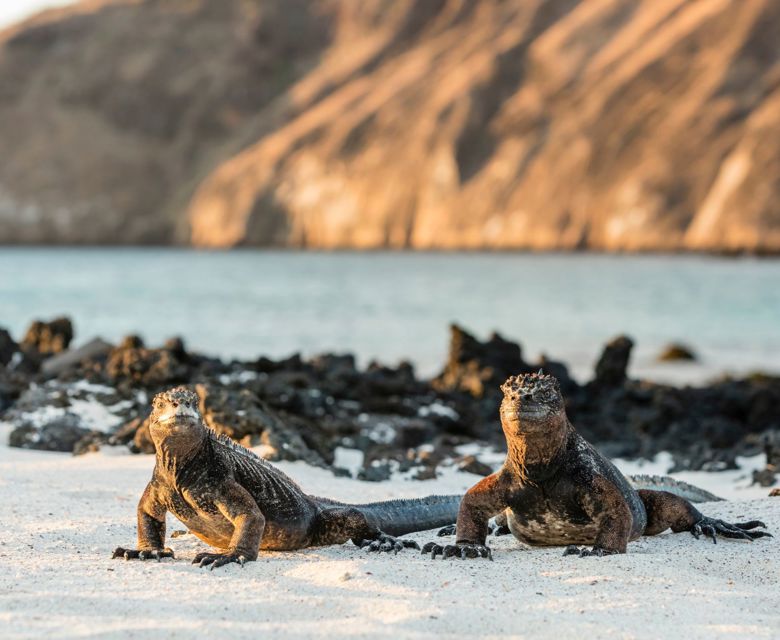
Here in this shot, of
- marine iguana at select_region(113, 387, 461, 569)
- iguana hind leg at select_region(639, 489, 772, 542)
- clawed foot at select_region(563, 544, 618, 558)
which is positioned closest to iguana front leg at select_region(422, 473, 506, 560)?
marine iguana at select_region(113, 387, 461, 569)

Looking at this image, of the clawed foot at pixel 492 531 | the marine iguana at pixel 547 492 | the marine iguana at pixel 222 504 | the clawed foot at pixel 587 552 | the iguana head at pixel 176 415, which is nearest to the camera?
Result: the iguana head at pixel 176 415

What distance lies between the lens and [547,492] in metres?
7.14

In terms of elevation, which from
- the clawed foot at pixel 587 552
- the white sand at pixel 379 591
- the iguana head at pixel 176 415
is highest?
the iguana head at pixel 176 415

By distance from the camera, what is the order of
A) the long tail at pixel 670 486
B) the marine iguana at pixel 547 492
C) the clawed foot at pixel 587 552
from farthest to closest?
the long tail at pixel 670 486 < the clawed foot at pixel 587 552 < the marine iguana at pixel 547 492

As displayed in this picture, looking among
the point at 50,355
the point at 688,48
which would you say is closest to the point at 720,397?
the point at 50,355

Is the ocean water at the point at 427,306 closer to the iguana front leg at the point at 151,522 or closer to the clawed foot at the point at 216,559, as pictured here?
the iguana front leg at the point at 151,522

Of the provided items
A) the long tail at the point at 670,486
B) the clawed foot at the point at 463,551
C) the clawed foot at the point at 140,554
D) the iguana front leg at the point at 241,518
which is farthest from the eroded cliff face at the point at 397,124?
the clawed foot at the point at 140,554

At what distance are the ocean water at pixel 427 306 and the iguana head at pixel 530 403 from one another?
19465 mm

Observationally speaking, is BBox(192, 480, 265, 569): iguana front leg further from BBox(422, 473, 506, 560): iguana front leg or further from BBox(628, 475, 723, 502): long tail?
BBox(628, 475, 723, 502): long tail

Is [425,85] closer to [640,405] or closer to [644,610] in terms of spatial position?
[640,405]

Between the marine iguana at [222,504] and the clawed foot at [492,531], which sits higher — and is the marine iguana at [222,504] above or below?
above

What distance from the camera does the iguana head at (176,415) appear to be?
6575mm

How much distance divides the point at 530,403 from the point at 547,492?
664 mm

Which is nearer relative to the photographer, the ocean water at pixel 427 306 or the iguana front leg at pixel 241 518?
the iguana front leg at pixel 241 518
